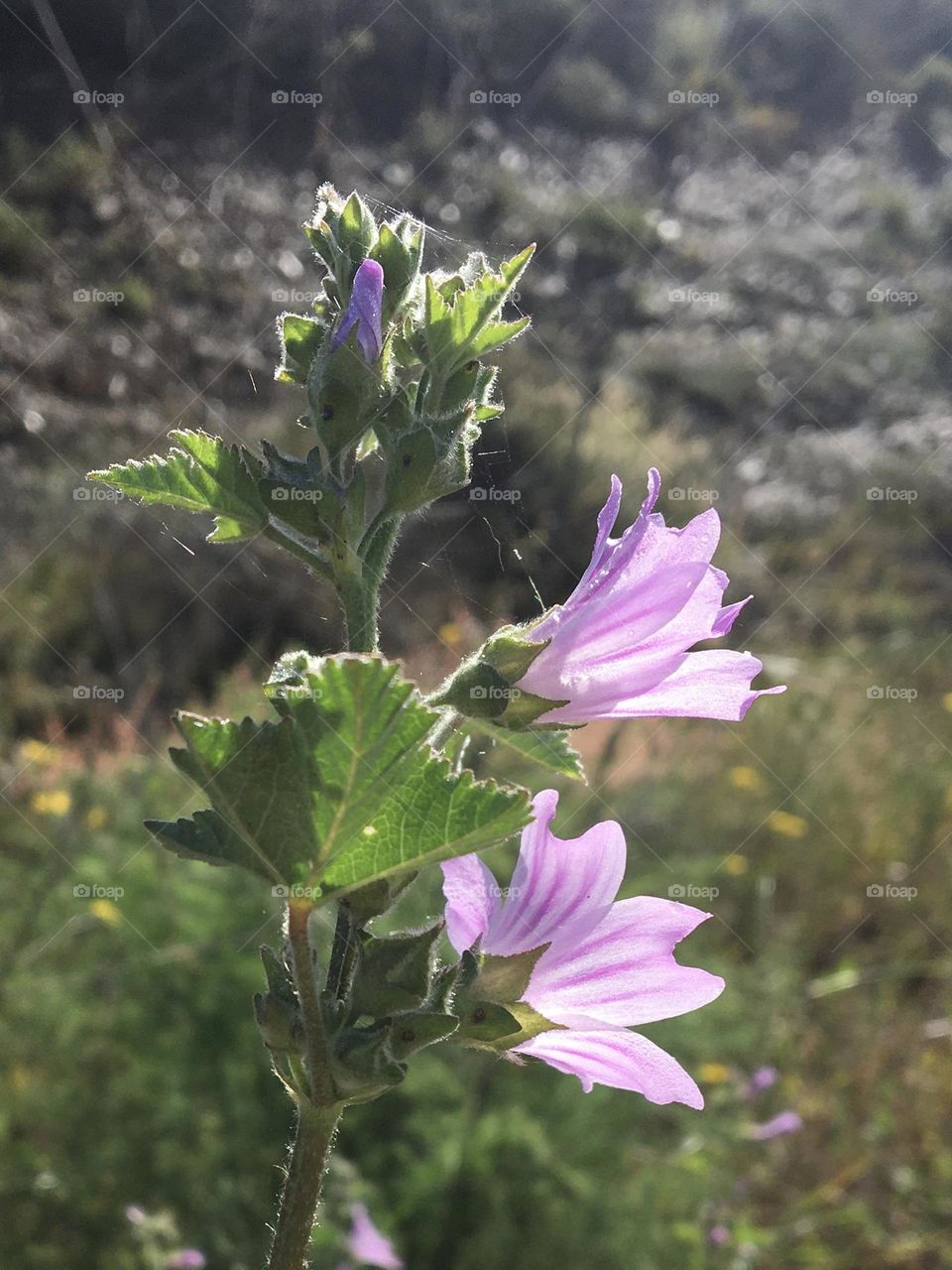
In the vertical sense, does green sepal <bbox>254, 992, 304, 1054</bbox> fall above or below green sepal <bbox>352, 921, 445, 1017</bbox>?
below

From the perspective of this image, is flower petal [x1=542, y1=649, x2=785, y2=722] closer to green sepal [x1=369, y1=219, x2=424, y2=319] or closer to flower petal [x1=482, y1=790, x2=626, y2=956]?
flower petal [x1=482, y1=790, x2=626, y2=956]

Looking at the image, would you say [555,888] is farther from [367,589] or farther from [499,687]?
[367,589]

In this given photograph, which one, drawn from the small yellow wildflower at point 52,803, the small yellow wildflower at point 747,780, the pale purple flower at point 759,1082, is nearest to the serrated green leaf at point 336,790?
the pale purple flower at point 759,1082

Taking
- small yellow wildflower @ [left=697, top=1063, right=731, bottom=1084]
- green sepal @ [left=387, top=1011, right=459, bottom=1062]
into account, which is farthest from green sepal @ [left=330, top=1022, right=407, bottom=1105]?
small yellow wildflower @ [left=697, top=1063, right=731, bottom=1084]

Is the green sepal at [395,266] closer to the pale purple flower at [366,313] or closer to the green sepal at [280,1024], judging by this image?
the pale purple flower at [366,313]

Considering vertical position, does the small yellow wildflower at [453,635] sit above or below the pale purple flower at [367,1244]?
above

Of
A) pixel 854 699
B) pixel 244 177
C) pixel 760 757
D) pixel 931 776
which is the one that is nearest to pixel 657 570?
pixel 760 757
